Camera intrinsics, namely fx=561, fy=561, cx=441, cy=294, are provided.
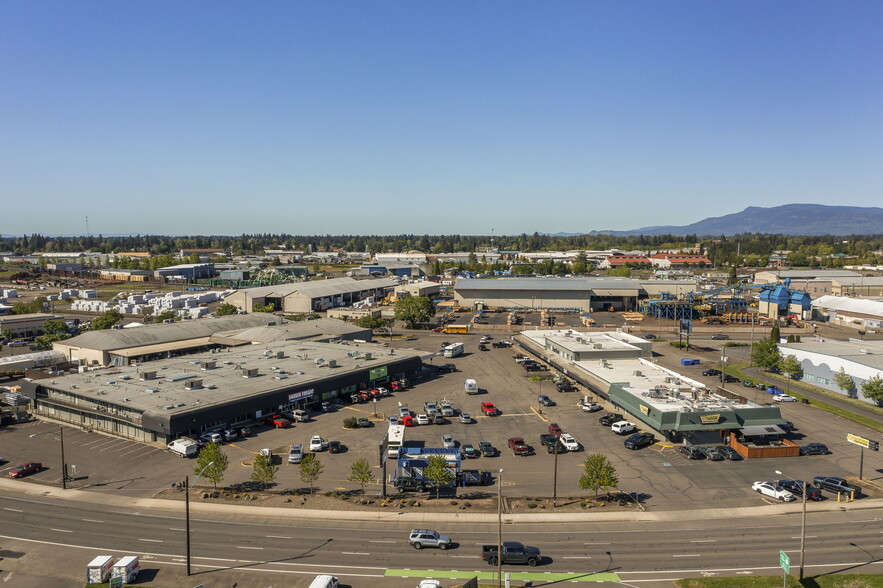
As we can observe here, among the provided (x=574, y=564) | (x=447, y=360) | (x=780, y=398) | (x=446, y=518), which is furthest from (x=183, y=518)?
(x=780, y=398)

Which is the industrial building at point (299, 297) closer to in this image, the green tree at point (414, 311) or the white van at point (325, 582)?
the green tree at point (414, 311)

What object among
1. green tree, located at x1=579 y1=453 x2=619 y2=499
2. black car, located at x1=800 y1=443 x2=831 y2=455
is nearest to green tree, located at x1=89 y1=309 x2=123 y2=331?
green tree, located at x1=579 y1=453 x2=619 y2=499

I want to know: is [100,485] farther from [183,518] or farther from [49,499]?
[183,518]

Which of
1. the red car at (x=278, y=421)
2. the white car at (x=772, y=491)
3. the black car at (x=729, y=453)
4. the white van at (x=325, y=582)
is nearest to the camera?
the white van at (x=325, y=582)

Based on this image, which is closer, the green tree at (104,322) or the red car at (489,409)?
the red car at (489,409)

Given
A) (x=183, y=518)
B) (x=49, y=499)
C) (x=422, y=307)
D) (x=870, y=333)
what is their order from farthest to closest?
1. (x=422, y=307)
2. (x=870, y=333)
3. (x=49, y=499)
4. (x=183, y=518)

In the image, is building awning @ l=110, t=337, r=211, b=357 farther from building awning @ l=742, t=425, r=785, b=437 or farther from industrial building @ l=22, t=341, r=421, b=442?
building awning @ l=742, t=425, r=785, b=437

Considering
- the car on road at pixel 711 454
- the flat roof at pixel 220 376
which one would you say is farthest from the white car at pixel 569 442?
the flat roof at pixel 220 376
